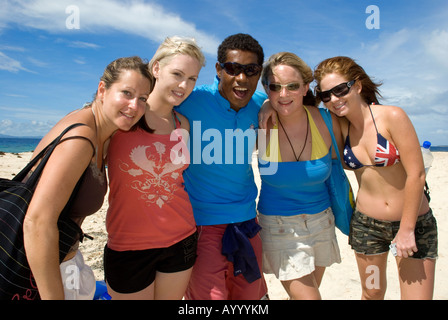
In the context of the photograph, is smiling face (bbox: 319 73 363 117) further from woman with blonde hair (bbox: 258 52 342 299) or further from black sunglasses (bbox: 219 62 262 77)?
black sunglasses (bbox: 219 62 262 77)

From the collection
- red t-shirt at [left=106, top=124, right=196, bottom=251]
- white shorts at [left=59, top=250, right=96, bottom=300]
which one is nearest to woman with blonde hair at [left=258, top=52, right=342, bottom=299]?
red t-shirt at [left=106, top=124, right=196, bottom=251]

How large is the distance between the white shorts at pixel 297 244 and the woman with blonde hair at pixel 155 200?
0.85m

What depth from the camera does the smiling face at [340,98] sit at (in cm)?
322

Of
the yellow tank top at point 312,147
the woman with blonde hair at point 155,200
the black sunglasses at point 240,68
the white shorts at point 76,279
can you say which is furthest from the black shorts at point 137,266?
the black sunglasses at point 240,68

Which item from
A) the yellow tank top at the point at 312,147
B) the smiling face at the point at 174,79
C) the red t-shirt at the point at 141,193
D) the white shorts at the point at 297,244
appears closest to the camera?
the red t-shirt at the point at 141,193

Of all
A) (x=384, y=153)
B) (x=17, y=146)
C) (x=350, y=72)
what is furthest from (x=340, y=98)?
(x=17, y=146)

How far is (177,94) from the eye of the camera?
276cm

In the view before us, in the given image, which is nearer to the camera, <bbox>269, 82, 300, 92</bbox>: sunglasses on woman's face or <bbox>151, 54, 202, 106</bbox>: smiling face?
<bbox>151, 54, 202, 106</bbox>: smiling face

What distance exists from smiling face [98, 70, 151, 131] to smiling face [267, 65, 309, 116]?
1.40 metres

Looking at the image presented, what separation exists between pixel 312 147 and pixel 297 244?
3.28 ft

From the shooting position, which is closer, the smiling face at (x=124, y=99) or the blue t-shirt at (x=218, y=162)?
the smiling face at (x=124, y=99)

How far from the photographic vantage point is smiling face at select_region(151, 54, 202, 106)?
2.74m

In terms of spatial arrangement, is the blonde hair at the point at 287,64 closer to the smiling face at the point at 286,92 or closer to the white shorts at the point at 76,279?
the smiling face at the point at 286,92
